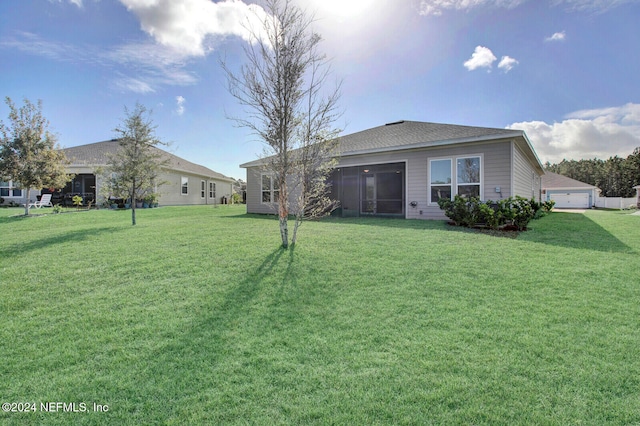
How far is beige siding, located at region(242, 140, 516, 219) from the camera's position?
9641mm

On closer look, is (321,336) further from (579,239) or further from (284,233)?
(579,239)

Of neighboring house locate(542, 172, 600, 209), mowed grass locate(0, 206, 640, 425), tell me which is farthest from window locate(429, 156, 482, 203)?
neighboring house locate(542, 172, 600, 209)

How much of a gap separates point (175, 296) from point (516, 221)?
8.83 meters

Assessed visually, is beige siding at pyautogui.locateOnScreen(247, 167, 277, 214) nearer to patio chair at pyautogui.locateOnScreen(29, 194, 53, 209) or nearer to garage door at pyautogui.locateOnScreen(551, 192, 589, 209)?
patio chair at pyautogui.locateOnScreen(29, 194, 53, 209)

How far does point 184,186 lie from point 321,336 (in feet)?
74.1

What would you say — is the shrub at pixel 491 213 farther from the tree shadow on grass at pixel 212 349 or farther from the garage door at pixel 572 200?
the garage door at pixel 572 200

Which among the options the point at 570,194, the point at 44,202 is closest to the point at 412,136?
the point at 44,202

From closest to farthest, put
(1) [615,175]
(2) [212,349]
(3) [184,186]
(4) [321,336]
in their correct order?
1. (2) [212,349]
2. (4) [321,336]
3. (3) [184,186]
4. (1) [615,175]

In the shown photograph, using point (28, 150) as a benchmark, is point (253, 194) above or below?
below

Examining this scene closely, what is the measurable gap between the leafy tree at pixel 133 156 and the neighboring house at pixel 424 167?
391 cm

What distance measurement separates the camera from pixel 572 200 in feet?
96.9

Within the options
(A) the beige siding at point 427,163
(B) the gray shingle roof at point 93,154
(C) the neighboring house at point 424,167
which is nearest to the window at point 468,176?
(C) the neighboring house at point 424,167

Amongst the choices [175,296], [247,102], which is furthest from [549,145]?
[175,296]

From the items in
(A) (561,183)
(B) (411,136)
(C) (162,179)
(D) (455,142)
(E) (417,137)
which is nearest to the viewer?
(D) (455,142)
